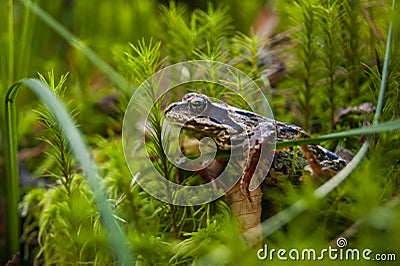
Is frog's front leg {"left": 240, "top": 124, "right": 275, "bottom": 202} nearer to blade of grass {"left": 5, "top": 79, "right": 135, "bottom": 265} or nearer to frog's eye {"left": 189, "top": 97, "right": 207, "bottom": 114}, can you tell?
frog's eye {"left": 189, "top": 97, "right": 207, "bottom": 114}

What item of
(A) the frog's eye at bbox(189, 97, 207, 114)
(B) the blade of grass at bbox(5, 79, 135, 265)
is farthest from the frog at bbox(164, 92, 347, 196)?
(B) the blade of grass at bbox(5, 79, 135, 265)

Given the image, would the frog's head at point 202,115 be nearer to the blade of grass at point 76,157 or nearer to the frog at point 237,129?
the frog at point 237,129

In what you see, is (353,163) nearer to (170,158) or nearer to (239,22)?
(170,158)

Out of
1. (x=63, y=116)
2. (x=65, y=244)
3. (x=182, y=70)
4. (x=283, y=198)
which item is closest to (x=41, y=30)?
(x=182, y=70)

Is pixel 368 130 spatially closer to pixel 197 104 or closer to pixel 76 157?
pixel 197 104

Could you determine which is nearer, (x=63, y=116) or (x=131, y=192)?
(x=63, y=116)

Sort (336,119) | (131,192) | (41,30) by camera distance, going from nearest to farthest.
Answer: (131,192) → (336,119) → (41,30)

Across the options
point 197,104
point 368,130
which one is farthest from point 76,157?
point 368,130
